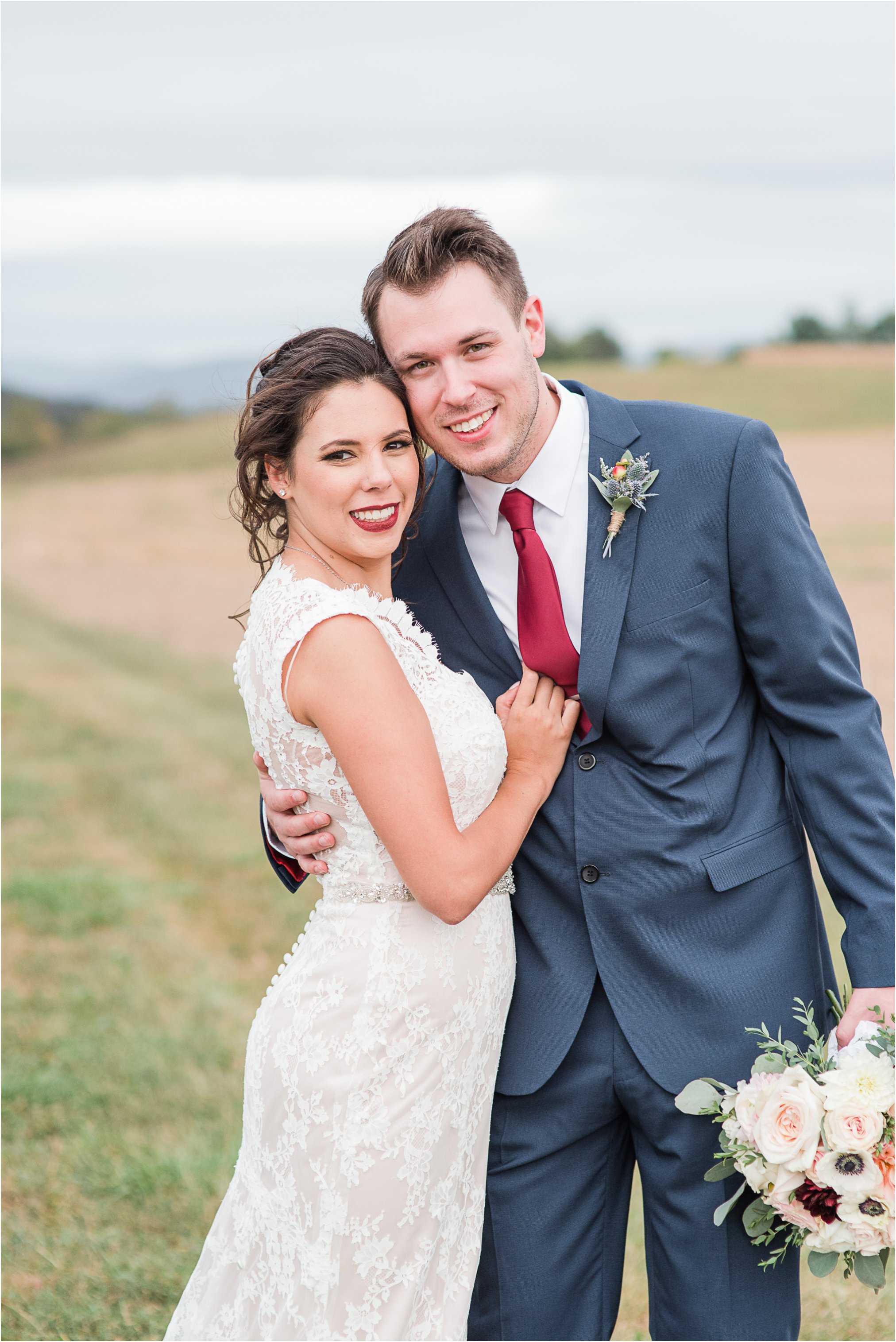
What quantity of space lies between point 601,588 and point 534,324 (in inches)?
28.7

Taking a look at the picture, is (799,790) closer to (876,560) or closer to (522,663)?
(522,663)

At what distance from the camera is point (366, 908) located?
2.64 meters

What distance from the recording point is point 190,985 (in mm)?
6184

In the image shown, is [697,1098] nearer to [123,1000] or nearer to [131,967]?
[123,1000]

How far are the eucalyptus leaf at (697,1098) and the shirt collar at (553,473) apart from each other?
1.27m

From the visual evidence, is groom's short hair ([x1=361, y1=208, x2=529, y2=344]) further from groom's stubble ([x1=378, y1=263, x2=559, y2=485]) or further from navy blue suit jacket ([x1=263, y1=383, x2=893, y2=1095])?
navy blue suit jacket ([x1=263, y1=383, x2=893, y2=1095])

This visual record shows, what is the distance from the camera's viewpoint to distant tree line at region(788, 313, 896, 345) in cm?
3641

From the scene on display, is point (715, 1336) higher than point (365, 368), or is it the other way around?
point (365, 368)

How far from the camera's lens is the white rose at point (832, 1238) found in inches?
92.0

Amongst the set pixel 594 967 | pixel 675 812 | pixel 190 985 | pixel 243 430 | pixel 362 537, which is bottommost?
pixel 190 985

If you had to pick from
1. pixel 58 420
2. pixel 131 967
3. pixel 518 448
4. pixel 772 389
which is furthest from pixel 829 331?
pixel 518 448

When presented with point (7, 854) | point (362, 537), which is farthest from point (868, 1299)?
point (7, 854)

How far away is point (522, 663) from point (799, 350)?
123 feet

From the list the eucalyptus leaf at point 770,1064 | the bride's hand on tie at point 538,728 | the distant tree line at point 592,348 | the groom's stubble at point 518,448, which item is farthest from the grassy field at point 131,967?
the distant tree line at point 592,348
